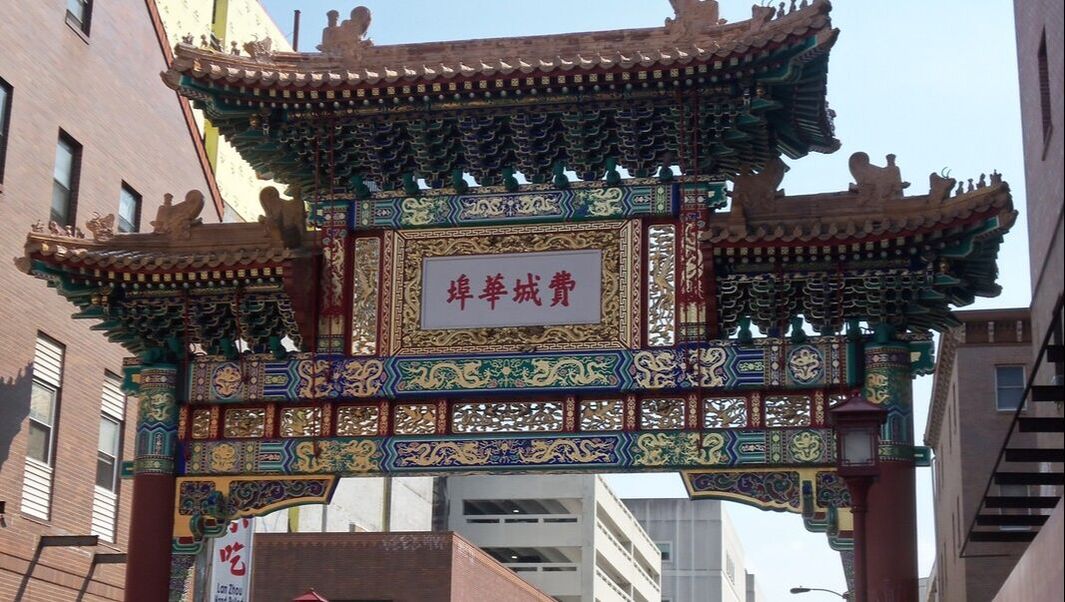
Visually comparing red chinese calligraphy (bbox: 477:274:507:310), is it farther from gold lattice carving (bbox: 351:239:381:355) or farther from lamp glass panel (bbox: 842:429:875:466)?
lamp glass panel (bbox: 842:429:875:466)

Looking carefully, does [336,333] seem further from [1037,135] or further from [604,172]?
[1037,135]

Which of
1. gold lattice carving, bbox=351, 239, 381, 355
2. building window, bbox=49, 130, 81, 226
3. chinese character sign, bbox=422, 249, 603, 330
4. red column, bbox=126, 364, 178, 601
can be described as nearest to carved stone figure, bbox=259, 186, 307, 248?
gold lattice carving, bbox=351, 239, 381, 355

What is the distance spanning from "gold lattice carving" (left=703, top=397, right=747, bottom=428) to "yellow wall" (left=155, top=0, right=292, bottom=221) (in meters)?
15.9

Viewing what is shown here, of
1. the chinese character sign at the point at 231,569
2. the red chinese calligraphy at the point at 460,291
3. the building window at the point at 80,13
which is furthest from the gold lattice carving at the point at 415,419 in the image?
the chinese character sign at the point at 231,569

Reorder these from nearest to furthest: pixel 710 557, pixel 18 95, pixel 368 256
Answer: pixel 368 256, pixel 18 95, pixel 710 557

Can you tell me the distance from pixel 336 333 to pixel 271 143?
2.31 m

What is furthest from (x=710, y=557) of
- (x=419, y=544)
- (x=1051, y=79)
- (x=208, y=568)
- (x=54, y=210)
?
(x=1051, y=79)

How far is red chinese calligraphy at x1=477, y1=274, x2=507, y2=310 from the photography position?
16219 mm

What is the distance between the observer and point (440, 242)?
1648 centimetres

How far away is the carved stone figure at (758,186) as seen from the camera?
52.0ft

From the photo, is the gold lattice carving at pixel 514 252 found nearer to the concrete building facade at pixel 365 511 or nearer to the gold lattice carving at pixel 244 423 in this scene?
the gold lattice carving at pixel 244 423

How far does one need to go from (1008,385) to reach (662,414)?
22127 mm

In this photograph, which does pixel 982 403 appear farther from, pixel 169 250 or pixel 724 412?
pixel 169 250

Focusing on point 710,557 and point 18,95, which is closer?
point 18,95
